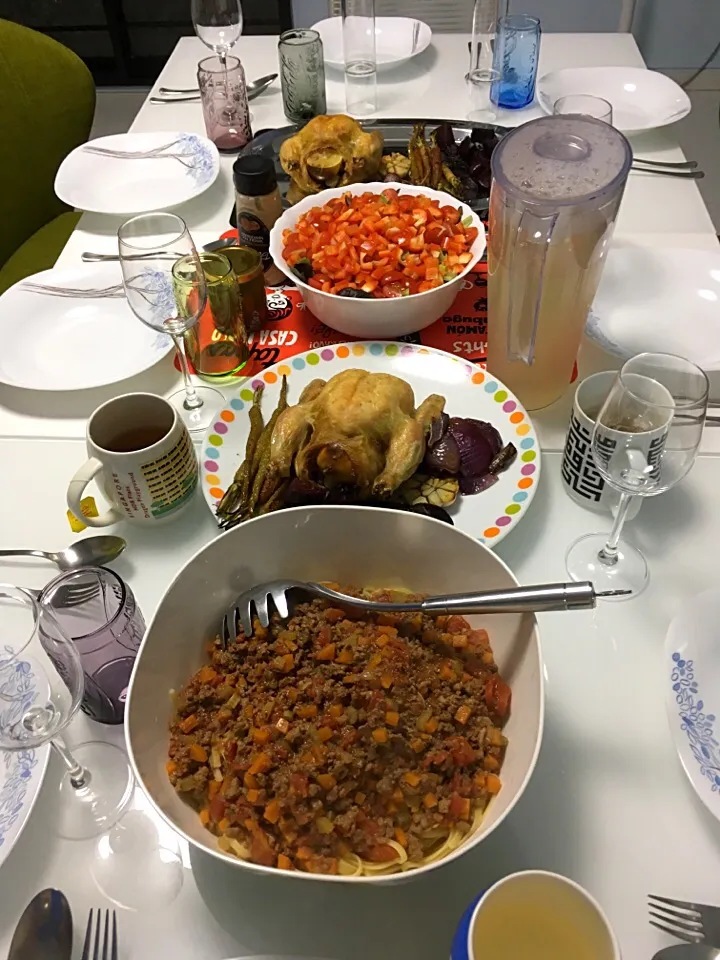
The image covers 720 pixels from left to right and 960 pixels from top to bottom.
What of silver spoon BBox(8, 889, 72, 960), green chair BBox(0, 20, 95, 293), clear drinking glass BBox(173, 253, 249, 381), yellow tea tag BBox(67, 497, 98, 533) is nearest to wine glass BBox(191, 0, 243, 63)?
green chair BBox(0, 20, 95, 293)

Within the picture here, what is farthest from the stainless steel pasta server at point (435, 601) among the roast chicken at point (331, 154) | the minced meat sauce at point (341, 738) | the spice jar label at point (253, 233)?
the roast chicken at point (331, 154)

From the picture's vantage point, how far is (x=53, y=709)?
0.74 meters

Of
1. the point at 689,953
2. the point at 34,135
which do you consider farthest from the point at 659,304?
the point at 34,135

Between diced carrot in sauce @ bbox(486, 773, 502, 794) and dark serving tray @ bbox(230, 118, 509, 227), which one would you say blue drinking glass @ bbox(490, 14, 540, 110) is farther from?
diced carrot in sauce @ bbox(486, 773, 502, 794)

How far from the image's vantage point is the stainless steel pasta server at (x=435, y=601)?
2.24ft

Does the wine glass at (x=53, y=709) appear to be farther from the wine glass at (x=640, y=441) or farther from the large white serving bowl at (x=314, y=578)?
the wine glass at (x=640, y=441)

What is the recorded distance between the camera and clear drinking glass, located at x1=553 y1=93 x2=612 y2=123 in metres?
1.36

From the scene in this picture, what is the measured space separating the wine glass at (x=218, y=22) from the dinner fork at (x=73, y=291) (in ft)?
2.42

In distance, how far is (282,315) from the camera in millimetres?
1340

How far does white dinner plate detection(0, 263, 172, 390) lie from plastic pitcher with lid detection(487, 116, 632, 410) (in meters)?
0.57

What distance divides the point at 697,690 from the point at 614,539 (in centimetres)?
21

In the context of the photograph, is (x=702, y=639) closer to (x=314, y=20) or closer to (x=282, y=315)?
(x=282, y=315)

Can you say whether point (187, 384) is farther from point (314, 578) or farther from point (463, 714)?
point (463, 714)

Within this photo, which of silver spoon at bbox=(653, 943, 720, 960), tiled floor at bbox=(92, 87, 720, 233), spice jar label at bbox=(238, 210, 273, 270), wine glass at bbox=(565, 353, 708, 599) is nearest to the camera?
silver spoon at bbox=(653, 943, 720, 960)
